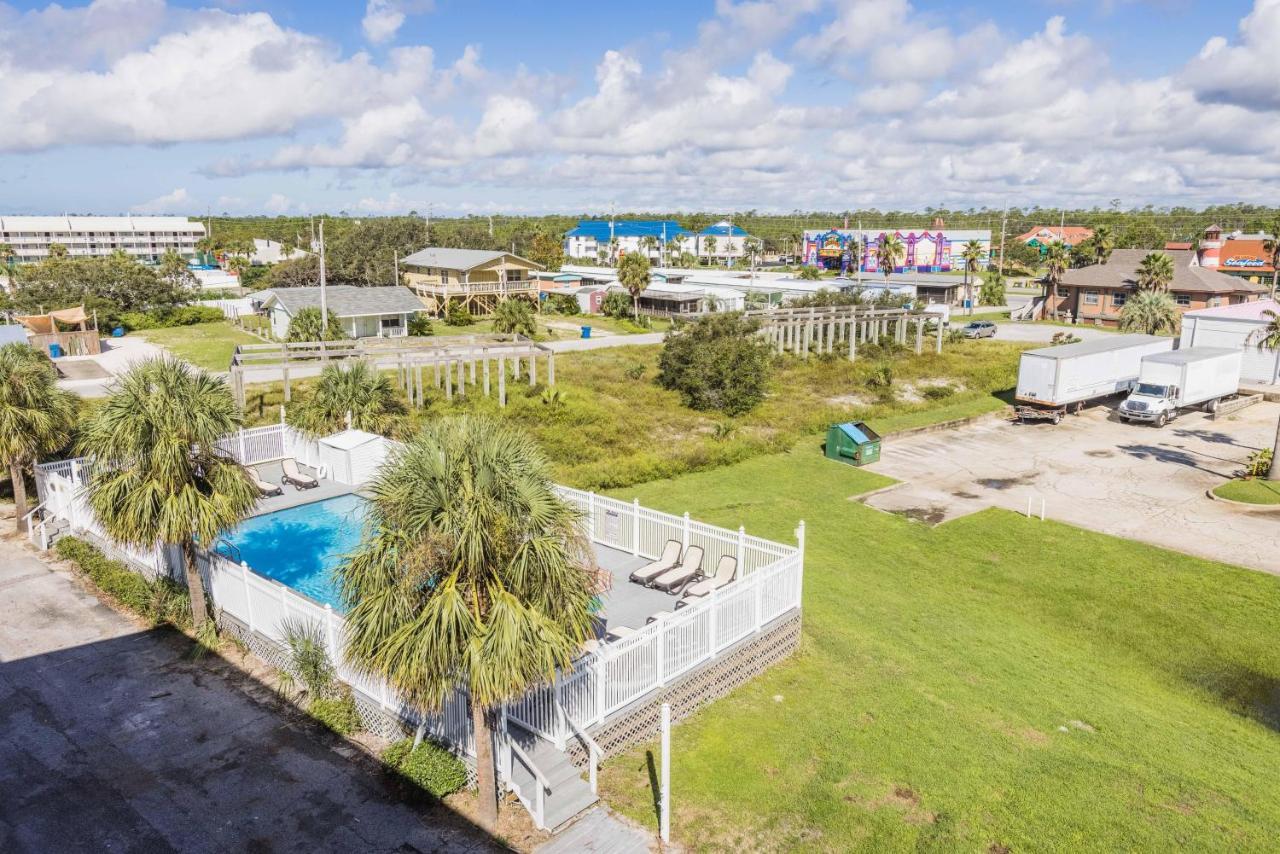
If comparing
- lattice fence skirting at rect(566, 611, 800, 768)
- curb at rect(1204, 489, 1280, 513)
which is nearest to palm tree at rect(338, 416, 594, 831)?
lattice fence skirting at rect(566, 611, 800, 768)

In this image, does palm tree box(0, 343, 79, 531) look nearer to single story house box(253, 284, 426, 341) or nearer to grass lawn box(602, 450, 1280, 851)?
grass lawn box(602, 450, 1280, 851)

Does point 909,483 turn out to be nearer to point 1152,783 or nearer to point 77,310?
point 1152,783

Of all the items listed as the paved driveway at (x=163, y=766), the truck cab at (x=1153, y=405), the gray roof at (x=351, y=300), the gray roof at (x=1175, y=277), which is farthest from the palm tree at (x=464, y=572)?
the gray roof at (x=1175, y=277)

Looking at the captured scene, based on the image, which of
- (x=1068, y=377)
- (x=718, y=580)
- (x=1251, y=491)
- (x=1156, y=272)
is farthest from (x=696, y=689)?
(x=1156, y=272)

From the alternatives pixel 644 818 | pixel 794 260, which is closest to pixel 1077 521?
pixel 644 818

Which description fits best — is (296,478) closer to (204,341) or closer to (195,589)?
(195,589)

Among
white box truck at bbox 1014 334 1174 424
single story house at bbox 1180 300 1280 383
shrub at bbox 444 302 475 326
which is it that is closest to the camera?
white box truck at bbox 1014 334 1174 424
